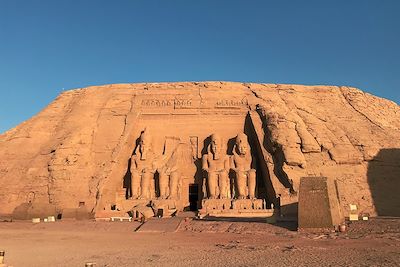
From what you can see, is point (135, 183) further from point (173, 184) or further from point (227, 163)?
point (227, 163)

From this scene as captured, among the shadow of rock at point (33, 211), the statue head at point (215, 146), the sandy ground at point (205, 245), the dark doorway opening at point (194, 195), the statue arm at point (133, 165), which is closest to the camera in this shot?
the sandy ground at point (205, 245)

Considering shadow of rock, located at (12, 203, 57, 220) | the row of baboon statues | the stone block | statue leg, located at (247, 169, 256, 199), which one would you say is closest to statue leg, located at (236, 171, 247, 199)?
the row of baboon statues

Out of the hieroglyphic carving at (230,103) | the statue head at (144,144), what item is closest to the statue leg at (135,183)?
the statue head at (144,144)

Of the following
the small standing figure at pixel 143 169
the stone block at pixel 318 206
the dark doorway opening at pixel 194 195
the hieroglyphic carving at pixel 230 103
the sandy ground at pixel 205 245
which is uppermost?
the hieroglyphic carving at pixel 230 103

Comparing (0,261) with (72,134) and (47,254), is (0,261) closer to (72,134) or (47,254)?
(47,254)

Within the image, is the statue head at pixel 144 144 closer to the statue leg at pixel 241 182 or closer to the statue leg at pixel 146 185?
the statue leg at pixel 146 185

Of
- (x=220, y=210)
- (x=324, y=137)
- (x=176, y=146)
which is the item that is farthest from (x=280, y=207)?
(x=176, y=146)
